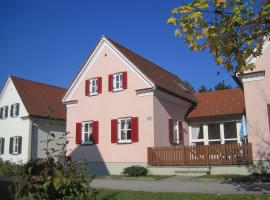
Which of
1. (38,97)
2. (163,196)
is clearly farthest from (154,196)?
(38,97)

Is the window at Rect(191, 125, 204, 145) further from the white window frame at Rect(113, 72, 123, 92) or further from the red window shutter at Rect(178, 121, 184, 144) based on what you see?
the white window frame at Rect(113, 72, 123, 92)

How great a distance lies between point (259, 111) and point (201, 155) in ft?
13.3

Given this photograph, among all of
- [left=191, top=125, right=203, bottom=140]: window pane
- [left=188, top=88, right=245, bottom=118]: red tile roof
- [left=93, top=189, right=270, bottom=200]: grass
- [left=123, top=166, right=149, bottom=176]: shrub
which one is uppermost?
[left=188, top=88, right=245, bottom=118]: red tile roof

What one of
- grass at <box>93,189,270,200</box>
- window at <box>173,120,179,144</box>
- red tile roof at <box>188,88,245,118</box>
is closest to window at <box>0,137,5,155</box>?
window at <box>173,120,179,144</box>

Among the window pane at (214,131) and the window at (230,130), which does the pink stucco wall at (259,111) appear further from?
the window pane at (214,131)

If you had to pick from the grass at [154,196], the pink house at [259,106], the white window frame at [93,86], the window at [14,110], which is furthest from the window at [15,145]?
the grass at [154,196]

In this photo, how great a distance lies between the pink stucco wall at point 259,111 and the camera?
59.2 ft

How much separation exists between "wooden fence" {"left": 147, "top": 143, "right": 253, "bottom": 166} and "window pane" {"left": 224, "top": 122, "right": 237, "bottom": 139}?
6023mm

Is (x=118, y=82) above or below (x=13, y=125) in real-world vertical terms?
above

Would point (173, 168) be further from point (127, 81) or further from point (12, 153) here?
point (12, 153)

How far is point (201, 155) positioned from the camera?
19812mm

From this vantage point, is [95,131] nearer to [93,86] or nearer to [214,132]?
[93,86]

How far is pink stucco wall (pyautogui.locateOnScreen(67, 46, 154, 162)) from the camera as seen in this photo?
21922 mm

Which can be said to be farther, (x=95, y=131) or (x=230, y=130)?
(x=230, y=130)
